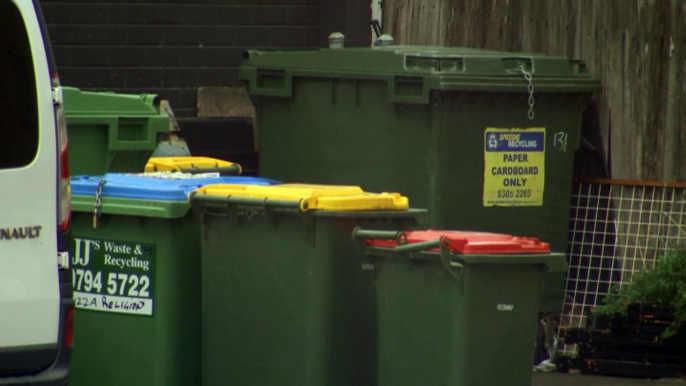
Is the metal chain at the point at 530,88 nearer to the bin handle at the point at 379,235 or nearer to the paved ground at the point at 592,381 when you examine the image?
the paved ground at the point at 592,381

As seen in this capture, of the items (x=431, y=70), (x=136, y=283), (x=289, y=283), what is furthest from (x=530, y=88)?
(x=136, y=283)

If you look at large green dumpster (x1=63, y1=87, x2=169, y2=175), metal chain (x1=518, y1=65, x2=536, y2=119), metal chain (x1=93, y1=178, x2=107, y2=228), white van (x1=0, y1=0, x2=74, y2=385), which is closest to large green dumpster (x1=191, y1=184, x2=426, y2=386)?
metal chain (x1=93, y1=178, x2=107, y2=228)

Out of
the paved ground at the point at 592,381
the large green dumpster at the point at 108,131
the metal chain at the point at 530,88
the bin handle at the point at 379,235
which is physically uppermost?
the metal chain at the point at 530,88

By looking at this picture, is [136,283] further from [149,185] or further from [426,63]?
[426,63]

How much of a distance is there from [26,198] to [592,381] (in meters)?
3.87

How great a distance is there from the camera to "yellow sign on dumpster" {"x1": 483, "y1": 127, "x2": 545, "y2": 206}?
24.8ft

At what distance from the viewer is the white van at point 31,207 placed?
4965mm

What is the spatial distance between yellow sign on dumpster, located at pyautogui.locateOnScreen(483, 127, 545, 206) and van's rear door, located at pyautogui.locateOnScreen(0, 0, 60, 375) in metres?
3.12

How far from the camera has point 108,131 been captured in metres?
7.27

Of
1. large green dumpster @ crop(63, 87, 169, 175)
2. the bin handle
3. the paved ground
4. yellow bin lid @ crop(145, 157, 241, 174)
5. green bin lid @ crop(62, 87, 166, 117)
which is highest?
green bin lid @ crop(62, 87, 166, 117)

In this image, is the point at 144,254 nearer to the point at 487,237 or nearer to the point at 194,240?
the point at 194,240

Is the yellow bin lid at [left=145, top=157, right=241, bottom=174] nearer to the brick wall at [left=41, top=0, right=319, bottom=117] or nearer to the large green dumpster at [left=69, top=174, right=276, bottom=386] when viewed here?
the large green dumpster at [left=69, top=174, right=276, bottom=386]

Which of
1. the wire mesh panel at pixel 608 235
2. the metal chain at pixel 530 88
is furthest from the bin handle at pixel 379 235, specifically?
the wire mesh panel at pixel 608 235

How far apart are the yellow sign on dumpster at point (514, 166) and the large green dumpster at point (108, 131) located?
1.85 m
